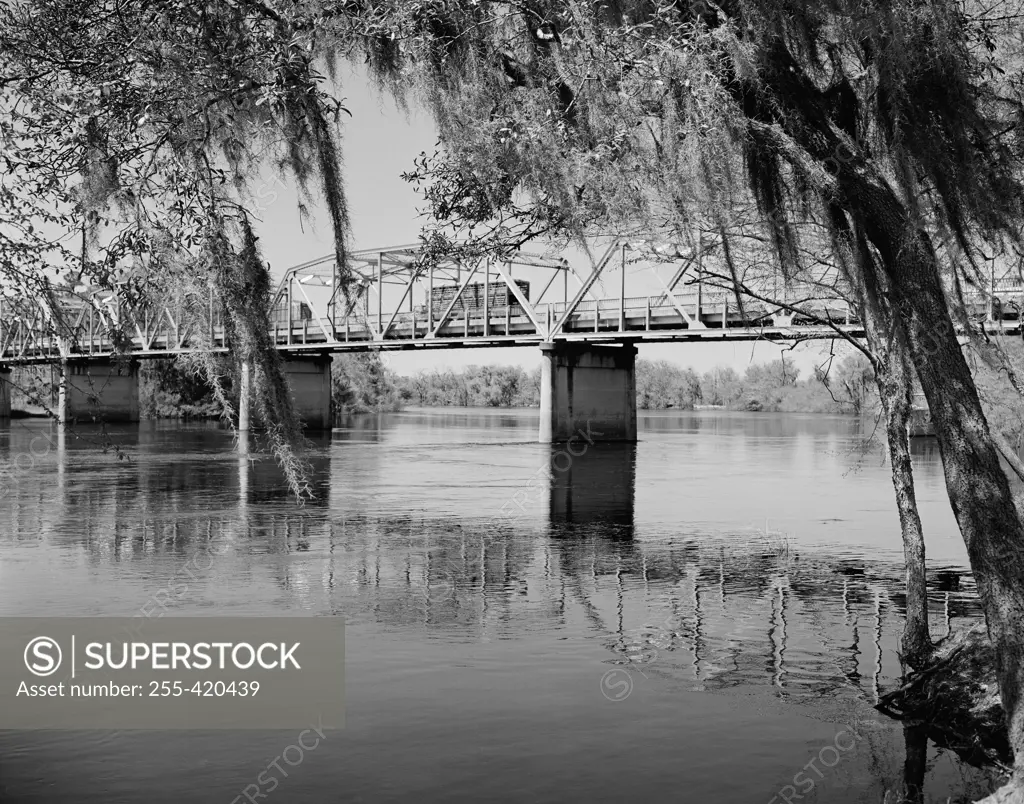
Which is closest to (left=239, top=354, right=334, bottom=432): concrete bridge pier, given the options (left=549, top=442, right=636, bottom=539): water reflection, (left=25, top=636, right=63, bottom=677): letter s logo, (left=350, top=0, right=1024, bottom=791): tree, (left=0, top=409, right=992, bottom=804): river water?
(left=549, top=442, right=636, bottom=539): water reflection

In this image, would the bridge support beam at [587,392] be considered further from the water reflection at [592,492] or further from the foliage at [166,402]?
the foliage at [166,402]

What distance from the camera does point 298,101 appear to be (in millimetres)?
5875

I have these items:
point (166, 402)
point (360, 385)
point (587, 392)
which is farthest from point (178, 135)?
point (360, 385)

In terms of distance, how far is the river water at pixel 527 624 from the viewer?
974 cm

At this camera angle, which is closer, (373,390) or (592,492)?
(592,492)

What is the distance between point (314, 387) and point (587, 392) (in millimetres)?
32374

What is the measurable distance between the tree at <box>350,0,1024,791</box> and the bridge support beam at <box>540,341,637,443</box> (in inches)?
2528

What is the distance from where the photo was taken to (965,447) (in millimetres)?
6609

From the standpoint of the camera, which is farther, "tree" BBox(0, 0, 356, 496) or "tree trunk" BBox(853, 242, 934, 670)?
"tree trunk" BBox(853, 242, 934, 670)

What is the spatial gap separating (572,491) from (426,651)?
24.8m

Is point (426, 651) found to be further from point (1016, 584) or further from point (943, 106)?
point (943, 106)

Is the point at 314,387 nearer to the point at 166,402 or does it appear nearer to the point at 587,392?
the point at 587,392

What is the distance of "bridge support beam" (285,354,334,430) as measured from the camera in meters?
94.5

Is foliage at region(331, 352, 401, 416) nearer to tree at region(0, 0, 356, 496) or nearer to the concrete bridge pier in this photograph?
the concrete bridge pier
